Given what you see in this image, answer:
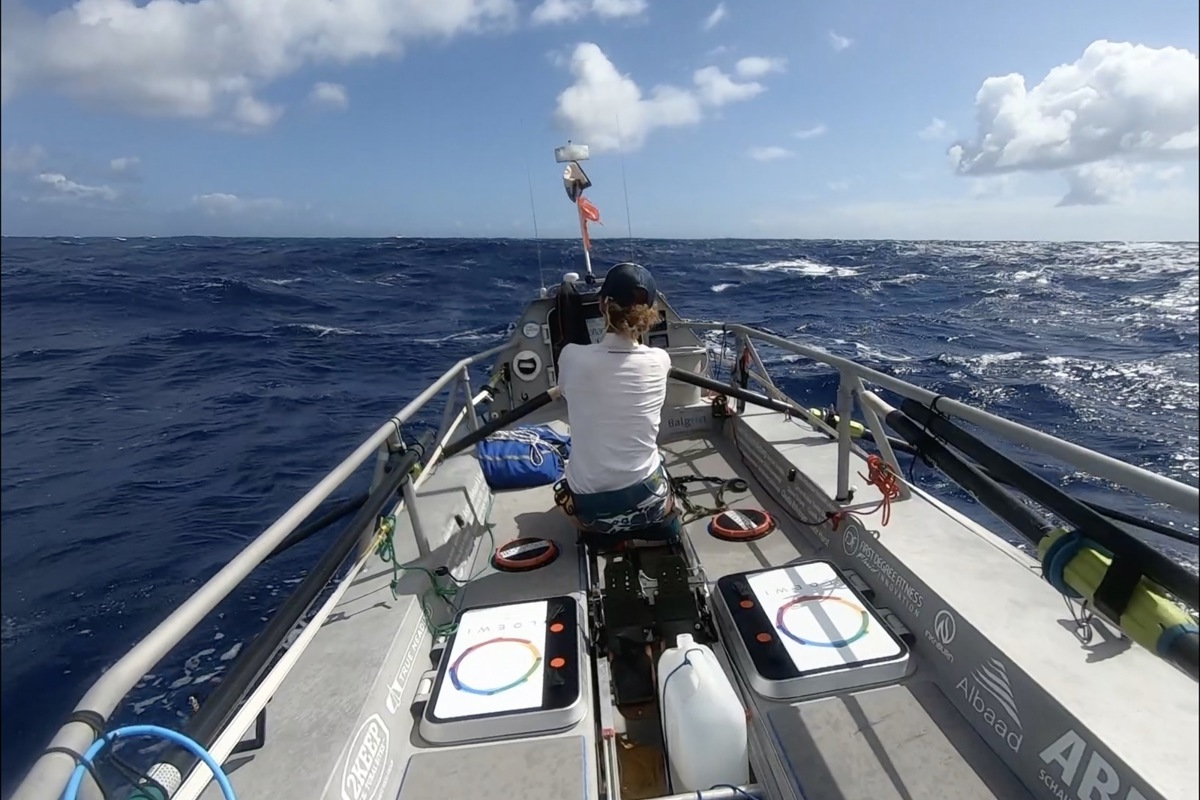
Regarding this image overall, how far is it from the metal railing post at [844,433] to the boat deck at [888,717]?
40 centimetres

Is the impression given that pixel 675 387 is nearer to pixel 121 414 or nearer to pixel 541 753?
pixel 541 753

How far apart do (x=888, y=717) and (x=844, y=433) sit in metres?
1.60

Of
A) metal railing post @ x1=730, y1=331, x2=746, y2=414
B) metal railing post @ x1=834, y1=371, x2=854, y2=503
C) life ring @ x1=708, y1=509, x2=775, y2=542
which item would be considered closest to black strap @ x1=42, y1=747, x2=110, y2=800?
metal railing post @ x1=834, y1=371, x2=854, y2=503

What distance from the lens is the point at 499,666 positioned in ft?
9.78

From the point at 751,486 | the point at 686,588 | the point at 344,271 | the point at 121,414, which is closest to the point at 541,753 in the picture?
the point at 686,588

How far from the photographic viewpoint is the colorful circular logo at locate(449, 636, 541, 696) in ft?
9.39

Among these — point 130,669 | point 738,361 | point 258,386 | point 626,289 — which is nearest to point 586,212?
point 738,361

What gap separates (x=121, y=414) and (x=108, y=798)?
13.6 metres

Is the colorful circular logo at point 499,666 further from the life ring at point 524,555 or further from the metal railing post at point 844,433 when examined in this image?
the metal railing post at point 844,433

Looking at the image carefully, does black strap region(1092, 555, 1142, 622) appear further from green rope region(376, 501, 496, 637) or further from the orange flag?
the orange flag

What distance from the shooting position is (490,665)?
299 cm

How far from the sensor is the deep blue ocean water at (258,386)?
6309 mm

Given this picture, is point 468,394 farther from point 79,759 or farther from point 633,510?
point 79,759

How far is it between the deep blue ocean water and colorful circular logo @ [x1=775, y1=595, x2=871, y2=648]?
2403 mm
